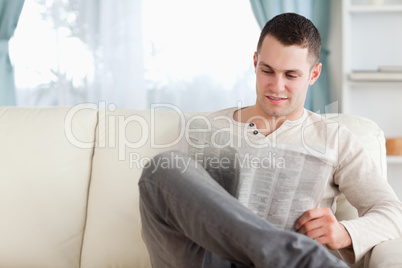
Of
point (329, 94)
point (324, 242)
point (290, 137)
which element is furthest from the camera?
point (329, 94)

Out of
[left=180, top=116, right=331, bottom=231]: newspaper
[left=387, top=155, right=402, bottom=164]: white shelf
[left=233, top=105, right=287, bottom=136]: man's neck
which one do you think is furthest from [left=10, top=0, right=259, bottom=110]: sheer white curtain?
[left=180, top=116, right=331, bottom=231]: newspaper

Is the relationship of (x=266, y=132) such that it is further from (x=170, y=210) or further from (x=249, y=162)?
(x=170, y=210)

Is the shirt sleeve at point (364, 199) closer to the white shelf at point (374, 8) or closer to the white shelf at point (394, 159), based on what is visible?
the white shelf at point (394, 159)

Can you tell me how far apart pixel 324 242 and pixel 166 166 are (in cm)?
47

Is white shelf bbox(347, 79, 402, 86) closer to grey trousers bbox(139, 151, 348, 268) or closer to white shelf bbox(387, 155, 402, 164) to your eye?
white shelf bbox(387, 155, 402, 164)

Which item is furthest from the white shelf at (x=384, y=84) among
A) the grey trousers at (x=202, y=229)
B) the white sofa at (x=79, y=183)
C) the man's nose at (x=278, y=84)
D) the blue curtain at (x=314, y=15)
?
the grey trousers at (x=202, y=229)

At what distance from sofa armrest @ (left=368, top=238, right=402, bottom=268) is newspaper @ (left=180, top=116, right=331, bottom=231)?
0.64 feet

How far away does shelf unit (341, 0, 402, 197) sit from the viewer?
106 inches

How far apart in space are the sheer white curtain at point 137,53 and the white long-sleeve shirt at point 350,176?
49.6 inches

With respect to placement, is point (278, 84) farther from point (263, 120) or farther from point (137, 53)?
point (137, 53)

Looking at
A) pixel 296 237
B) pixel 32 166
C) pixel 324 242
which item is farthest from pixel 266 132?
pixel 32 166

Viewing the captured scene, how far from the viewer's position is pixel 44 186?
5.67 feet

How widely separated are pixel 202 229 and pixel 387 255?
472 mm

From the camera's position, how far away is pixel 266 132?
159 centimetres
